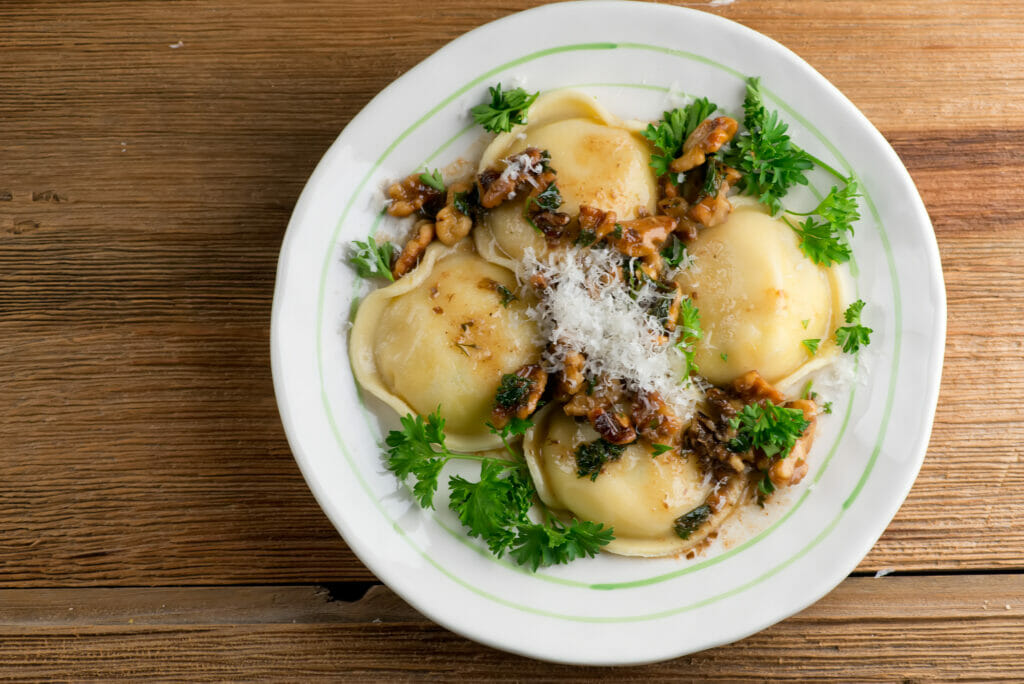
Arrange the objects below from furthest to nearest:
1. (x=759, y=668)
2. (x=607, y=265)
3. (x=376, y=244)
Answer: (x=759, y=668)
(x=376, y=244)
(x=607, y=265)

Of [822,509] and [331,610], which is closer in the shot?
[822,509]

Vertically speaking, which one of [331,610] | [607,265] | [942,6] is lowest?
[331,610]

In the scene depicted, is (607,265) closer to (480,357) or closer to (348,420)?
(480,357)

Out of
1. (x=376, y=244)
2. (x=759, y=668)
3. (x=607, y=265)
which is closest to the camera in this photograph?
(x=607, y=265)

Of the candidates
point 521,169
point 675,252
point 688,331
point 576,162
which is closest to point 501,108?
point 521,169

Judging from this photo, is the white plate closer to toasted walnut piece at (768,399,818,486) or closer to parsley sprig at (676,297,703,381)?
toasted walnut piece at (768,399,818,486)

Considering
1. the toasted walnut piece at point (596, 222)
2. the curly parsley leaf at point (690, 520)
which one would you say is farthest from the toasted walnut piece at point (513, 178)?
the curly parsley leaf at point (690, 520)

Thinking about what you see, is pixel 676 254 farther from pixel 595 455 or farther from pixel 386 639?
pixel 386 639

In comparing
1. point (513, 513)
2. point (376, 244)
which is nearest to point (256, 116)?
point (376, 244)
